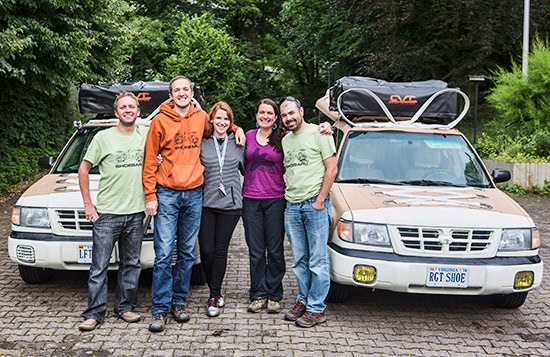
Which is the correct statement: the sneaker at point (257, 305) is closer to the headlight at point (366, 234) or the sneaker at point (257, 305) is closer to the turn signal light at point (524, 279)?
the headlight at point (366, 234)

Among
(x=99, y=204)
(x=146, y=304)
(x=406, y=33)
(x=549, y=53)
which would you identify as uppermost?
(x=406, y=33)

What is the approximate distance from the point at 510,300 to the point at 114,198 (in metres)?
3.97

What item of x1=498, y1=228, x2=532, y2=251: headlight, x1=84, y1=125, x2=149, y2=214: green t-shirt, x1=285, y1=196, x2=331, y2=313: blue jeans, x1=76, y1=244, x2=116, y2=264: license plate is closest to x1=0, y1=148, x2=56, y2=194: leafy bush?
x1=76, y1=244, x2=116, y2=264: license plate

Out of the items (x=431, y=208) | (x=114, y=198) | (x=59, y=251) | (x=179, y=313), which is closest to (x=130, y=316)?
(x=179, y=313)

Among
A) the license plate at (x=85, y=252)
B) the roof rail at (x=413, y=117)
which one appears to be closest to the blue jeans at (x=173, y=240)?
the license plate at (x=85, y=252)

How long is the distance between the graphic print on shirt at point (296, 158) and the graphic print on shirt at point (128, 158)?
1.34 meters

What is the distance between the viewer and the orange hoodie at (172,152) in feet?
16.1

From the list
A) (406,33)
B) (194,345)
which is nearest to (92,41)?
(194,345)

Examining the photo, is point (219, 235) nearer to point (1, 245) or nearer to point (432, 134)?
point (432, 134)

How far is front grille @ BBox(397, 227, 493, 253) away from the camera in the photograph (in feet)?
16.1

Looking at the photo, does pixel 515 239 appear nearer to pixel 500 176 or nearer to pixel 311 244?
pixel 500 176

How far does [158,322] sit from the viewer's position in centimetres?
497

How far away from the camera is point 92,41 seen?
516 inches

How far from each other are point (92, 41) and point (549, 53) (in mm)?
11895
